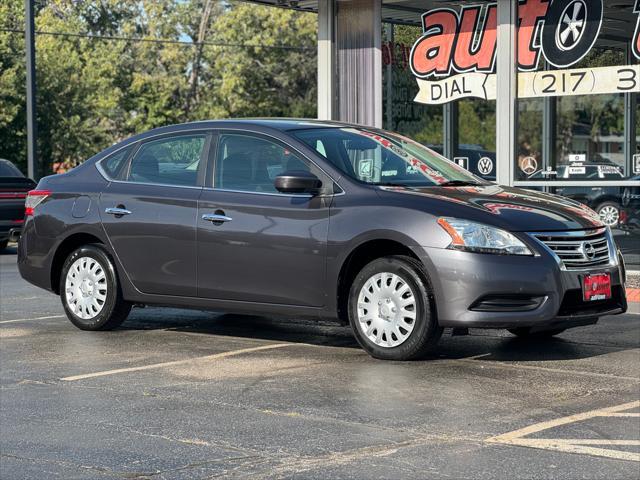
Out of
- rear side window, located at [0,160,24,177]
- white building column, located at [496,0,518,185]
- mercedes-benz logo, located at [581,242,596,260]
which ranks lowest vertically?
mercedes-benz logo, located at [581,242,596,260]

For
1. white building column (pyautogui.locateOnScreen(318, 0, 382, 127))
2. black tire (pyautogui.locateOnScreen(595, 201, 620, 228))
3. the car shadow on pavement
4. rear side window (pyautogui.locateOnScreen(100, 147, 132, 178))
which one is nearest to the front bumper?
the car shadow on pavement

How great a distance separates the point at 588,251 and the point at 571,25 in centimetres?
611

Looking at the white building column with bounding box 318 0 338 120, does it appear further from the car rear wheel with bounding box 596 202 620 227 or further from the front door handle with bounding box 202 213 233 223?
the front door handle with bounding box 202 213 233 223

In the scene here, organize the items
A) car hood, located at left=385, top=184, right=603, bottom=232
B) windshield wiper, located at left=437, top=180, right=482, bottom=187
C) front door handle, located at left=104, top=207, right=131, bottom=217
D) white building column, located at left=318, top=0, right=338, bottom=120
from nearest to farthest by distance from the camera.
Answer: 1. car hood, located at left=385, top=184, right=603, bottom=232
2. windshield wiper, located at left=437, top=180, right=482, bottom=187
3. front door handle, located at left=104, top=207, right=131, bottom=217
4. white building column, located at left=318, top=0, right=338, bottom=120

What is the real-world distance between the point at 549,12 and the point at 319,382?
768cm

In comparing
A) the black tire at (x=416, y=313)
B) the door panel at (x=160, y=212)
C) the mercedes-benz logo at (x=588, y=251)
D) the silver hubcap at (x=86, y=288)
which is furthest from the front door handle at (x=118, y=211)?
the mercedes-benz logo at (x=588, y=251)

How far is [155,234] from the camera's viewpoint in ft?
30.8

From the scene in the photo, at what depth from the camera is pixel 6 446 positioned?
19.6 ft

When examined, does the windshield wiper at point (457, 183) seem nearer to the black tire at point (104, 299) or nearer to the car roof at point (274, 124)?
the car roof at point (274, 124)

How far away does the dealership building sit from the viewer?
1352 centimetres

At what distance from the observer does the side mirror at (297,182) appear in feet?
27.9

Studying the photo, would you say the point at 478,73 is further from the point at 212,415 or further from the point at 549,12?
the point at 212,415

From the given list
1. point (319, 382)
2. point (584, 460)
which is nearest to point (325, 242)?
point (319, 382)

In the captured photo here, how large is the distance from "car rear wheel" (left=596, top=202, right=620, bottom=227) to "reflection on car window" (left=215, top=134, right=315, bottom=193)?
5608 mm
